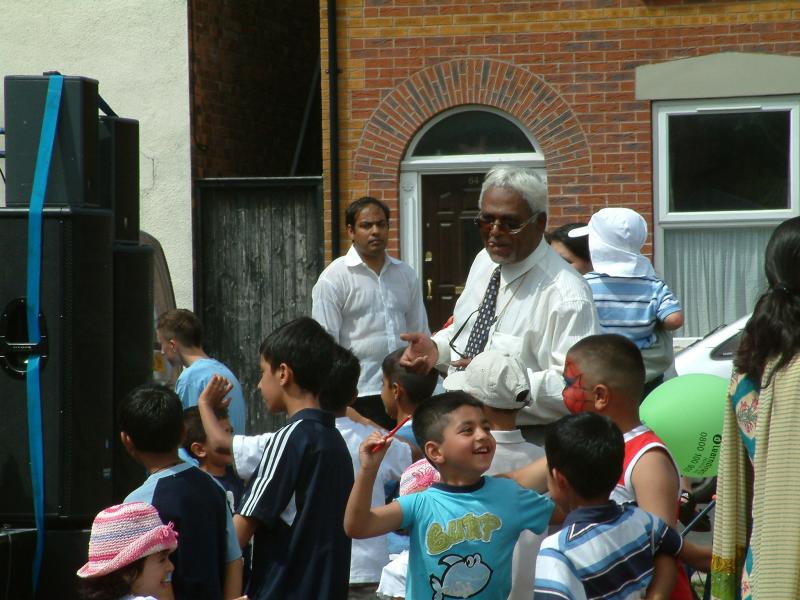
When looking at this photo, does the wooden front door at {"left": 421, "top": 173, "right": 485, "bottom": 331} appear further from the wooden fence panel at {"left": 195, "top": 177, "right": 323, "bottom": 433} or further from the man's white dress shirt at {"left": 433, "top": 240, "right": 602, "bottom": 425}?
the man's white dress shirt at {"left": 433, "top": 240, "right": 602, "bottom": 425}

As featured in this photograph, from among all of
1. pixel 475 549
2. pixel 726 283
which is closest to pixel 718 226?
pixel 726 283

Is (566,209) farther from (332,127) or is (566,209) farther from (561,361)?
(561,361)

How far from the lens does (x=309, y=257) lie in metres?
12.5

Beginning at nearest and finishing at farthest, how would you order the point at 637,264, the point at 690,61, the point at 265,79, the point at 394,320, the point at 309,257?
1. the point at 637,264
2. the point at 394,320
3. the point at 690,61
4. the point at 309,257
5. the point at 265,79

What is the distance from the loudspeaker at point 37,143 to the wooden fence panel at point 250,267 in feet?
22.2

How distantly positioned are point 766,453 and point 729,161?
8.59 m

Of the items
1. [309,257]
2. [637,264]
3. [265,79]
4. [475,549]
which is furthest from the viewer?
[265,79]

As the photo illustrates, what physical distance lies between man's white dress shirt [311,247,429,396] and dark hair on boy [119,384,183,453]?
334 cm

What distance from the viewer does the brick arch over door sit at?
454 inches

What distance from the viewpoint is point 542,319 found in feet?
15.4

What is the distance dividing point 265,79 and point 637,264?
8337 millimetres

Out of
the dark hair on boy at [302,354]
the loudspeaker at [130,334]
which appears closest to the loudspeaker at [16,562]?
the loudspeaker at [130,334]

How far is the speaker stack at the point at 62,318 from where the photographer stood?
18.4ft

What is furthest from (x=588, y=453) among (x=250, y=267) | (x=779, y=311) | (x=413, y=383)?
(x=250, y=267)
